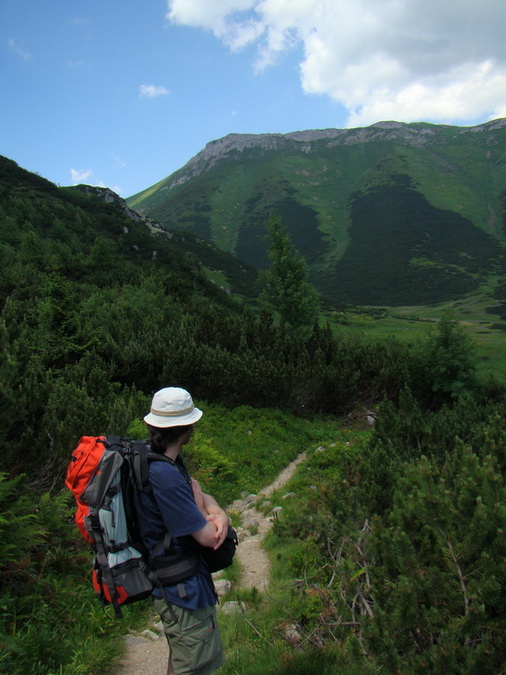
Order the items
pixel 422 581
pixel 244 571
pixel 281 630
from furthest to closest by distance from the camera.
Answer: pixel 244 571 < pixel 281 630 < pixel 422 581

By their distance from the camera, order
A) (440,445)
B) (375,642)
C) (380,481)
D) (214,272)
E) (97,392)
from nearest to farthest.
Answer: (375,642) → (380,481) → (440,445) → (97,392) → (214,272)

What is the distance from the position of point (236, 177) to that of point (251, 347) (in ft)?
644

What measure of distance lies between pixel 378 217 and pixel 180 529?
15426 cm

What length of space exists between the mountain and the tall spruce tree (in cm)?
5702

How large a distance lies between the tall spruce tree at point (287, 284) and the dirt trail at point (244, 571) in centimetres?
2127

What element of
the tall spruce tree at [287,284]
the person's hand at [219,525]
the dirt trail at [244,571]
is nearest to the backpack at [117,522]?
the person's hand at [219,525]

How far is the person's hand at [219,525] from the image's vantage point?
2.49 meters

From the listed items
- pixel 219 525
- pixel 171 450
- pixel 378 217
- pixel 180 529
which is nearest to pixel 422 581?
pixel 219 525

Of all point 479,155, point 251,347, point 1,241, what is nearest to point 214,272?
point 1,241

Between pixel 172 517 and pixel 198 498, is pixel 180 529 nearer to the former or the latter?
pixel 172 517

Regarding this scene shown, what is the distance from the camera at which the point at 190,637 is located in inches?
99.5

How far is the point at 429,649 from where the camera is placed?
2697mm

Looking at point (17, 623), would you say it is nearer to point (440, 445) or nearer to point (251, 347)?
point (440, 445)

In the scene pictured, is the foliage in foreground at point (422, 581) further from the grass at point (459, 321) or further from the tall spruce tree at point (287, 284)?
the tall spruce tree at point (287, 284)
